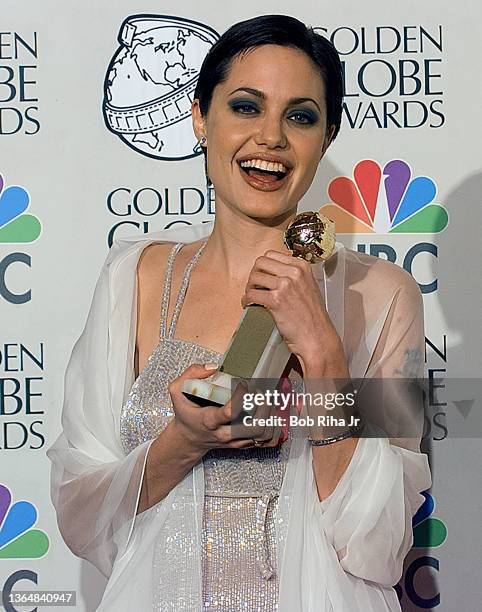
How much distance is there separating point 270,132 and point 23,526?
32.1 inches

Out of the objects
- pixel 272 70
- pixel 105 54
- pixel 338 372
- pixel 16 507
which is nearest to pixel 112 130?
pixel 105 54

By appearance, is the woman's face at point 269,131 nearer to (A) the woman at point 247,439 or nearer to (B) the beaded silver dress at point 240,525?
(A) the woman at point 247,439

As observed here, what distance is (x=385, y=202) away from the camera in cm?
164

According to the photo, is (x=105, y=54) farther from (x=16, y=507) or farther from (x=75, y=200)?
(x=16, y=507)

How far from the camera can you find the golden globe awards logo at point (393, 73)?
1.62 metres

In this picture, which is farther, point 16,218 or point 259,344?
point 16,218

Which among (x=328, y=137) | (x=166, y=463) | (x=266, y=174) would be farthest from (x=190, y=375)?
(x=328, y=137)

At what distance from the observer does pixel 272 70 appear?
3.93 feet

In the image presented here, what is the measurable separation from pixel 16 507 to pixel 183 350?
58 cm

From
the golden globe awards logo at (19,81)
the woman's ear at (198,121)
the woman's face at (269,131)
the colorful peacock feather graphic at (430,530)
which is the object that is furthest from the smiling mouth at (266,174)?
the colorful peacock feather graphic at (430,530)

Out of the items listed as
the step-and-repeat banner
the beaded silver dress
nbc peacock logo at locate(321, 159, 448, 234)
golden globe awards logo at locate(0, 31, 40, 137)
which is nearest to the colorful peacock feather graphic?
the step-and-repeat banner

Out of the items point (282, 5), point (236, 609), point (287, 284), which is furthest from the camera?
point (282, 5)

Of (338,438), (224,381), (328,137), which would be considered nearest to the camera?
(224,381)

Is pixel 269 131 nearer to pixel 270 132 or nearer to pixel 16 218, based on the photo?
pixel 270 132
